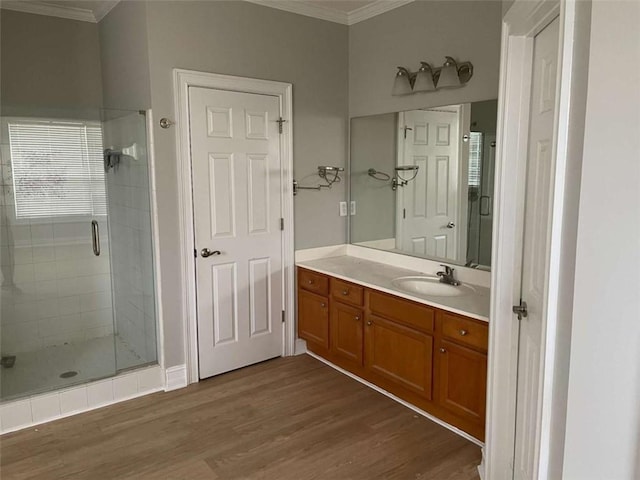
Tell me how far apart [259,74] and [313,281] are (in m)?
1.55

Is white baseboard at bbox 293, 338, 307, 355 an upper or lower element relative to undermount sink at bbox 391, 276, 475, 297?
lower

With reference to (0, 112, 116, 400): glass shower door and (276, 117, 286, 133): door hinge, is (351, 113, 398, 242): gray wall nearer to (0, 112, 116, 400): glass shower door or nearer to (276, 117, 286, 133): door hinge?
(276, 117, 286, 133): door hinge

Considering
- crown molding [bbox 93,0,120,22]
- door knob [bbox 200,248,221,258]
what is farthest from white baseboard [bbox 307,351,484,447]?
crown molding [bbox 93,0,120,22]

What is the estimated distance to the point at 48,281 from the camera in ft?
12.4

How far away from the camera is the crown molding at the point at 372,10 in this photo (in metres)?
3.49

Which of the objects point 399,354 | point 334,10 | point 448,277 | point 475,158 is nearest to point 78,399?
point 399,354

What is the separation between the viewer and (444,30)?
319 cm

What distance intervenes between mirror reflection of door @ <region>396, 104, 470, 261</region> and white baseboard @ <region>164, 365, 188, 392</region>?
5.85ft

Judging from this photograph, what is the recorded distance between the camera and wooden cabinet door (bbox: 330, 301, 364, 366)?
132 inches

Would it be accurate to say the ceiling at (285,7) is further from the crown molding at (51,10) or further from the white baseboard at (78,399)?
the white baseboard at (78,399)

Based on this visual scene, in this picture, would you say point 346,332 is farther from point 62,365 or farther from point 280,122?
point 62,365

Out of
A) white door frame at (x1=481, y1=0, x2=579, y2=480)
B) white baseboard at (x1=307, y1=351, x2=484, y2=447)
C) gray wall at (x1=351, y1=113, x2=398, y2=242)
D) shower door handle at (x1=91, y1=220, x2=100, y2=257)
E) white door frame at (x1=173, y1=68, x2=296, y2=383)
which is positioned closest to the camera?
white door frame at (x1=481, y1=0, x2=579, y2=480)

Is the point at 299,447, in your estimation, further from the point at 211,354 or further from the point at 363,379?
the point at 211,354

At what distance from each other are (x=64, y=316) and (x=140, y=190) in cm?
131
